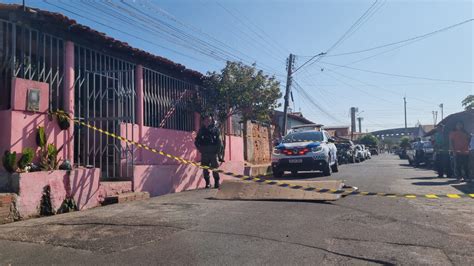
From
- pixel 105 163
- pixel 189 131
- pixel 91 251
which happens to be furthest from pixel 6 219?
pixel 189 131

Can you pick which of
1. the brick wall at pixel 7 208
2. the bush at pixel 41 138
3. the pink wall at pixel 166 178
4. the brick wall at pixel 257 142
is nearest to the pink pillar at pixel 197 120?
the pink wall at pixel 166 178

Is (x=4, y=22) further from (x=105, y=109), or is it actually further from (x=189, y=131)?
(x=189, y=131)

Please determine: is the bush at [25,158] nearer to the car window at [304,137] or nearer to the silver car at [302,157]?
the silver car at [302,157]

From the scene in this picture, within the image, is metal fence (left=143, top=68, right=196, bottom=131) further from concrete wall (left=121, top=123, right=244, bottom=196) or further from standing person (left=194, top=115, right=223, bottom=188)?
standing person (left=194, top=115, right=223, bottom=188)

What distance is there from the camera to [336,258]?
4281 millimetres

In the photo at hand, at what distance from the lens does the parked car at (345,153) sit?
92.4ft

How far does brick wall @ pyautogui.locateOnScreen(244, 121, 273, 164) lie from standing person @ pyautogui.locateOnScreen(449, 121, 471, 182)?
9.09m

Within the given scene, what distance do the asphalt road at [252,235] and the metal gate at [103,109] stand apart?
2040 millimetres

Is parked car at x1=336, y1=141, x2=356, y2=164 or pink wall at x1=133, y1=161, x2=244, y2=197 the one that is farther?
parked car at x1=336, y1=141, x2=356, y2=164

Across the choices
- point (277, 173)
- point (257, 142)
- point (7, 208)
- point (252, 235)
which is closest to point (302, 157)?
point (277, 173)

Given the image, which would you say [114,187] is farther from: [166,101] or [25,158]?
[166,101]

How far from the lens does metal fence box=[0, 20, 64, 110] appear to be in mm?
7484

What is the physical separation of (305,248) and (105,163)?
6154 mm

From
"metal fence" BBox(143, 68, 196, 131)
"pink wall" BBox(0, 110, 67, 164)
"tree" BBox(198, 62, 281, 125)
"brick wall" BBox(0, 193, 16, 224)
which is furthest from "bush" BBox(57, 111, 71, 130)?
"tree" BBox(198, 62, 281, 125)
